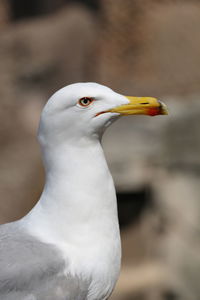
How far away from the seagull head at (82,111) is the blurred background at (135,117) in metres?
2.10

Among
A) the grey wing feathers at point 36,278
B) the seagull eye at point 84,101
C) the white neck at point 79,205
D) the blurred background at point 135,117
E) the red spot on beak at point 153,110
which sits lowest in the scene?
the blurred background at point 135,117

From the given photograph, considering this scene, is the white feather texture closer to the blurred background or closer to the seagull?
the seagull

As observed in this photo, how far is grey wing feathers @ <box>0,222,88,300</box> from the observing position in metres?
1.68

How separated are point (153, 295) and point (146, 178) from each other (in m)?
0.73

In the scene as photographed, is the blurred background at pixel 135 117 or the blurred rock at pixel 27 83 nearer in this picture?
the blurred background at pixel 135 117

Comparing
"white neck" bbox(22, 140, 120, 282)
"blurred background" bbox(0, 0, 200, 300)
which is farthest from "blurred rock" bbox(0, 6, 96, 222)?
"white neck" bbox(22, 140, 120, 282)

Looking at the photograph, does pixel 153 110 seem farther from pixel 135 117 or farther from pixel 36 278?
pixel 135 117

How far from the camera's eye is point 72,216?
1.77 meters

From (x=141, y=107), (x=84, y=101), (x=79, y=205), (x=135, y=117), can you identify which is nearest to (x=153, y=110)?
(x=141, y=107)

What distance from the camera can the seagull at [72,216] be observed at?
5.57 feet

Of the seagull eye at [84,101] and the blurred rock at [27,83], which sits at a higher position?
the seagull eye at [84,101]

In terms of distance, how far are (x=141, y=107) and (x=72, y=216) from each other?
0.32 m

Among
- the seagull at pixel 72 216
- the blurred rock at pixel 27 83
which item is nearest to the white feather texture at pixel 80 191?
the seagull at pixel 72 216

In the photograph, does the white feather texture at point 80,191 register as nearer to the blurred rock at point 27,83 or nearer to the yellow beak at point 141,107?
the yellow beak at point 141,107
